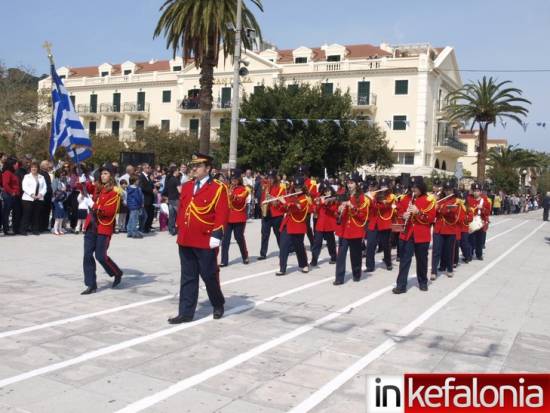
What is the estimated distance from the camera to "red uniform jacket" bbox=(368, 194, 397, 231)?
11.9 m

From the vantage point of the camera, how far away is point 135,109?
5844cm

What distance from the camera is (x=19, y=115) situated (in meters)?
37.9

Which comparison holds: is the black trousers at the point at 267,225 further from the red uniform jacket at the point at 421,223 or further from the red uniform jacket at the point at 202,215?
the red uniform jacket at the point at 202,215

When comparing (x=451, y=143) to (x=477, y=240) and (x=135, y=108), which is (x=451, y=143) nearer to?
(x=135, y=108)

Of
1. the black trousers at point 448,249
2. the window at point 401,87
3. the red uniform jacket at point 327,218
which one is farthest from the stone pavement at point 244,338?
the window at point 401,87

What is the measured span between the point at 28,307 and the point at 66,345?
1.82 m

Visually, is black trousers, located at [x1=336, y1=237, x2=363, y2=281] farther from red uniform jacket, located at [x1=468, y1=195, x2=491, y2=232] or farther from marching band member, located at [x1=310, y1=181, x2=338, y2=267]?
red uniform jacket, located at [x1=468, y1=195, x2=491, y2=232]

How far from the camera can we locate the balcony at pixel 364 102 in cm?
4853

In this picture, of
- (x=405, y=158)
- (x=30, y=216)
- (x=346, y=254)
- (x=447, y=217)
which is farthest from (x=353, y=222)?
(x=405, y=158)

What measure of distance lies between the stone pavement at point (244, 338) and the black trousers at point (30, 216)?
324 centimetres

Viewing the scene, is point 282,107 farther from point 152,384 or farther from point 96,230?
point 152,384

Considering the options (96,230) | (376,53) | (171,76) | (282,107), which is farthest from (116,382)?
(171,76)

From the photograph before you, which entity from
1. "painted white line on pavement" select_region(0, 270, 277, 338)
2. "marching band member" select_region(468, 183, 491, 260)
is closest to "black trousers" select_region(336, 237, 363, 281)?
"painted white line on pavement" select_region(0, 270, 277, 338)

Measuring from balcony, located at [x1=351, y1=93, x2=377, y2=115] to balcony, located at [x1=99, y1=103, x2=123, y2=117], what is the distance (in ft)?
79.9
